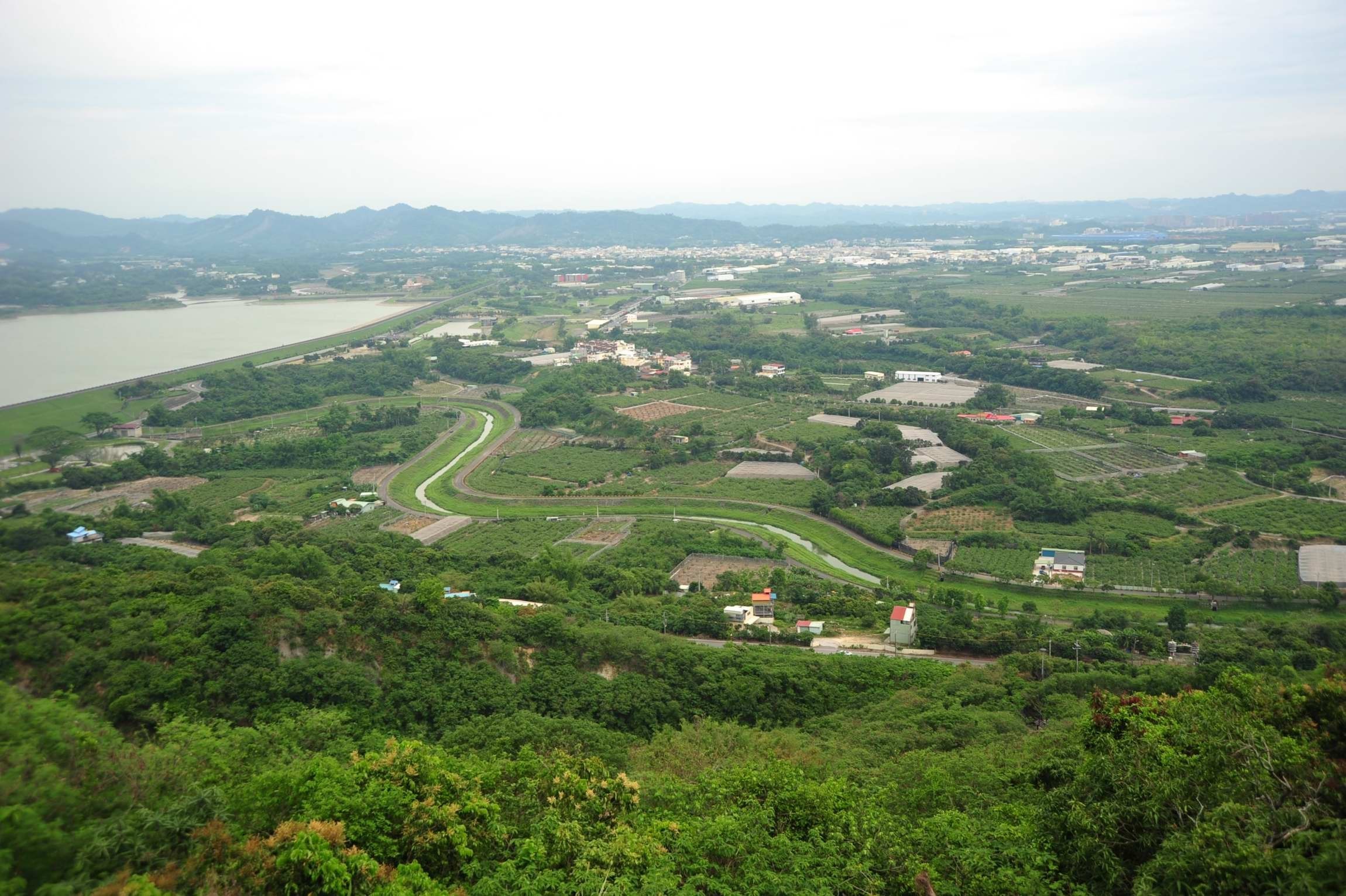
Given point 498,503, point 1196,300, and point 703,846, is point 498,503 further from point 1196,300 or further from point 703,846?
point 1196,300

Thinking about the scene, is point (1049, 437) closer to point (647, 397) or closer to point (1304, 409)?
point (1304, 409)

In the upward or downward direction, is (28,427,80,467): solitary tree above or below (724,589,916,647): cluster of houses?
above

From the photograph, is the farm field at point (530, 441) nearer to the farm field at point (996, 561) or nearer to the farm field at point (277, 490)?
the farm field at point (277, 490)

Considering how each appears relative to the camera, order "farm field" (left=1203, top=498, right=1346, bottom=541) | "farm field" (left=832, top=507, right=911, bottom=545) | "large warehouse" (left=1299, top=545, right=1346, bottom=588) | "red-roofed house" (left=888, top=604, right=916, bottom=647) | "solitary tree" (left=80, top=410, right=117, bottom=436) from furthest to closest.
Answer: "solitary tree" (left=80, top=410, right=117, bottom=436), "farm field" (left=832, top=507, right=911, bottom=545), "farm field" (left=1203, top=498, right=1346, bottom=541), "large warehouse" (left=1299, top=545, right=1346, bottom=588), "red-roofed house" (left=888, top=604, right=916, bottom=647)

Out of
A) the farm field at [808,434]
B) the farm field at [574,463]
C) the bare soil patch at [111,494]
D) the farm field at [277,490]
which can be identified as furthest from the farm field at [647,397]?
the bare soil patch at [111,494]

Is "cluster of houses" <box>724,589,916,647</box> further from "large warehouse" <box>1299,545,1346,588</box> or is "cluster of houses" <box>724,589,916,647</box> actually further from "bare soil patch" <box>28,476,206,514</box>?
"bare soil patch" <box>28,476,206,514</box>

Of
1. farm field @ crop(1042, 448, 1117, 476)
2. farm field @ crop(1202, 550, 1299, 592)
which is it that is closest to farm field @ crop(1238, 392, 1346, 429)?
farm field @ crop(1042, 448, 1117, 476)

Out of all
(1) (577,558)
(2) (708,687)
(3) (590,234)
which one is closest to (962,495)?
(1) (577,558)
